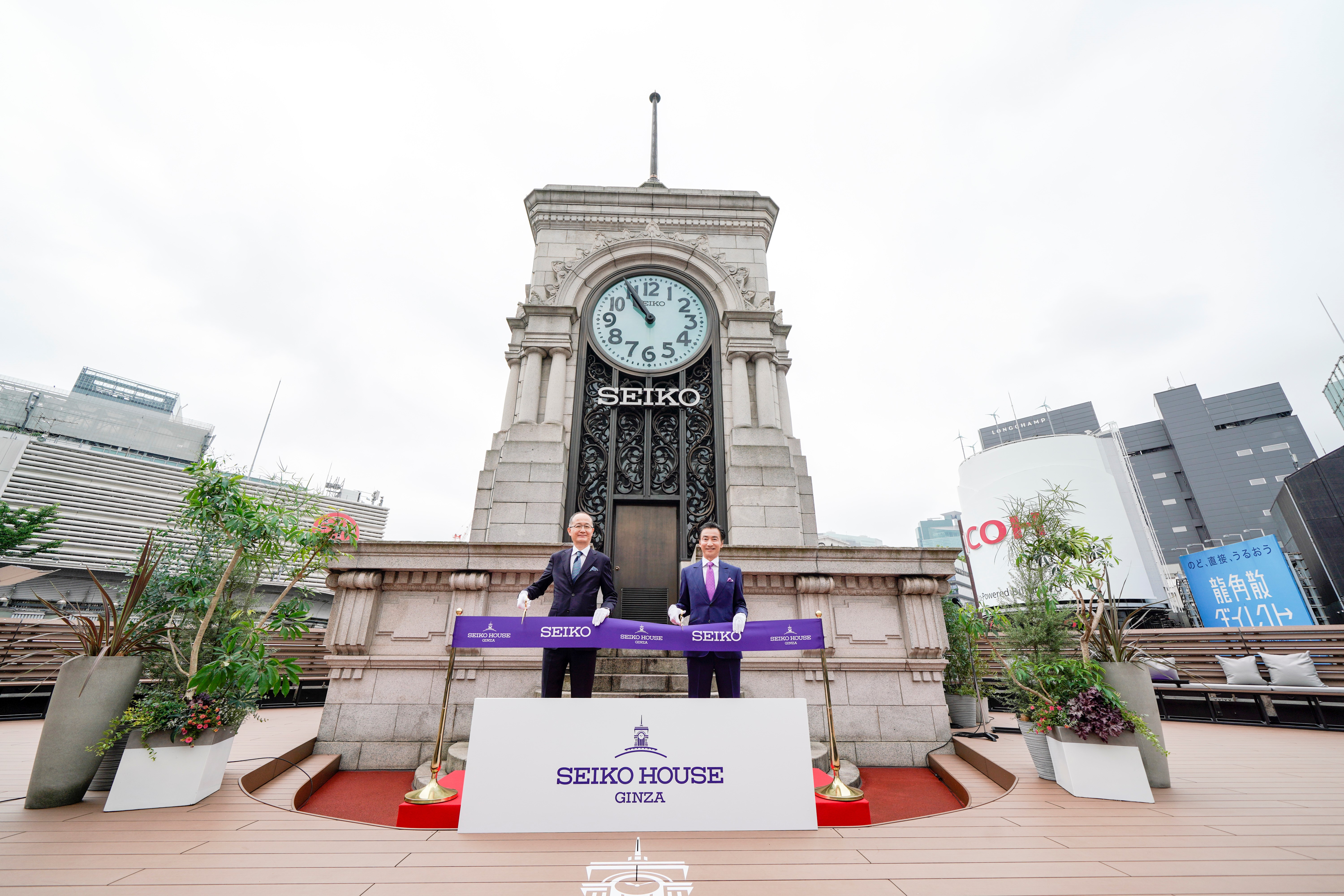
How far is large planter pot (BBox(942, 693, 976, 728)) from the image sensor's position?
7777 millimetres

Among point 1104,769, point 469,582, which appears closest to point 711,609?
point 469,582

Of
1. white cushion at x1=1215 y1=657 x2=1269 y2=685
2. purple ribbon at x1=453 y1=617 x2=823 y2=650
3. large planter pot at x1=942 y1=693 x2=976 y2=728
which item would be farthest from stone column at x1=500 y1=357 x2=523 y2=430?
white cushion at x1=1215 y1=657 x2=1269 y2=685

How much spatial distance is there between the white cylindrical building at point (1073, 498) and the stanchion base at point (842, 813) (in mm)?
42648

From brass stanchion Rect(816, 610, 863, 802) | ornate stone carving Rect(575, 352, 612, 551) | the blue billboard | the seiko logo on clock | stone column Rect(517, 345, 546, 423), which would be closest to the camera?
brass stanchion Rect(816, 610, 863, 802)

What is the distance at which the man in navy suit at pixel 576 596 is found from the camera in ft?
17.8

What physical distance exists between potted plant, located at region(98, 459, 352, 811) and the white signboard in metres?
2.67

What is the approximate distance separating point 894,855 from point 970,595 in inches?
3775

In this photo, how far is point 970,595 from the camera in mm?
84312

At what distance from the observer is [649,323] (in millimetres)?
12000

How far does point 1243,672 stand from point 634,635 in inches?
481

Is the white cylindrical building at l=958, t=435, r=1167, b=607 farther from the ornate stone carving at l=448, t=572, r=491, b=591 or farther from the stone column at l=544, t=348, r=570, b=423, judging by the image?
the ornate stone carving at l=448, t=572, r=491, b=591

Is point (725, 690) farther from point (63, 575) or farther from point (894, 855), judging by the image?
point (63, 575)

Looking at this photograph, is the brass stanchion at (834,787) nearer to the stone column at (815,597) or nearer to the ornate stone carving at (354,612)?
the stone column at (815,597)

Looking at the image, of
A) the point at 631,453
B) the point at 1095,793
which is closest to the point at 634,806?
the point at 1095,793
